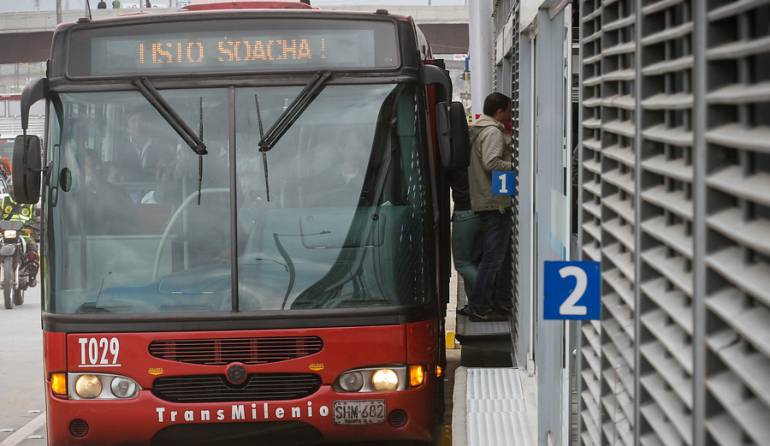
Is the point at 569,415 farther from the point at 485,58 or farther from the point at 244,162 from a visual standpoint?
the point at 485,58

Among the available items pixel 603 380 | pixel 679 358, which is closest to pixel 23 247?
pixel 603 380

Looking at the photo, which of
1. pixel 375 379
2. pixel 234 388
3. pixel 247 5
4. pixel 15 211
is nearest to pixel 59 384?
pixel 234 388

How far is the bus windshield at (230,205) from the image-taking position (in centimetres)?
705

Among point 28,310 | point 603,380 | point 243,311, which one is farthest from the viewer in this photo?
point 28,310

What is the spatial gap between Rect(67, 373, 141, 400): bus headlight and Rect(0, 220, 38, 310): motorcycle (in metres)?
10.9

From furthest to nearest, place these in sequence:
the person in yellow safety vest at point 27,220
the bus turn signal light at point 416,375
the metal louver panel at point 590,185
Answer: the person in yellow safety vest at point 27,220
the bus turn signal light at point 416,375
the metal louver panel at point 590,185

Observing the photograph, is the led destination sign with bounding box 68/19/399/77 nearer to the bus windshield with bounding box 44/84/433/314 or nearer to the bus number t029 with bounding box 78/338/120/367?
the bus windshield with bounding box 44/84/433/314

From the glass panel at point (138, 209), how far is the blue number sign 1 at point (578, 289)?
3.56 m

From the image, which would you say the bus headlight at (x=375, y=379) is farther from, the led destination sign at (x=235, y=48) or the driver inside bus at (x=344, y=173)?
the led destination sign at (x=235, y=48)

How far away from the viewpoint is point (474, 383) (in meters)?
8.55

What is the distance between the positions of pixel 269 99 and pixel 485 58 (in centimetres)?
868

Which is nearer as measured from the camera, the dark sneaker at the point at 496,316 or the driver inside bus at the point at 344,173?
the driver inside bus at the point at 344,173

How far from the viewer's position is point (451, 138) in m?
7.33

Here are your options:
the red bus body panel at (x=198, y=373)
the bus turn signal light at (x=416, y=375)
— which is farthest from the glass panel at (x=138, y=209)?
the bus turn signal light at (x=416, y=375)
